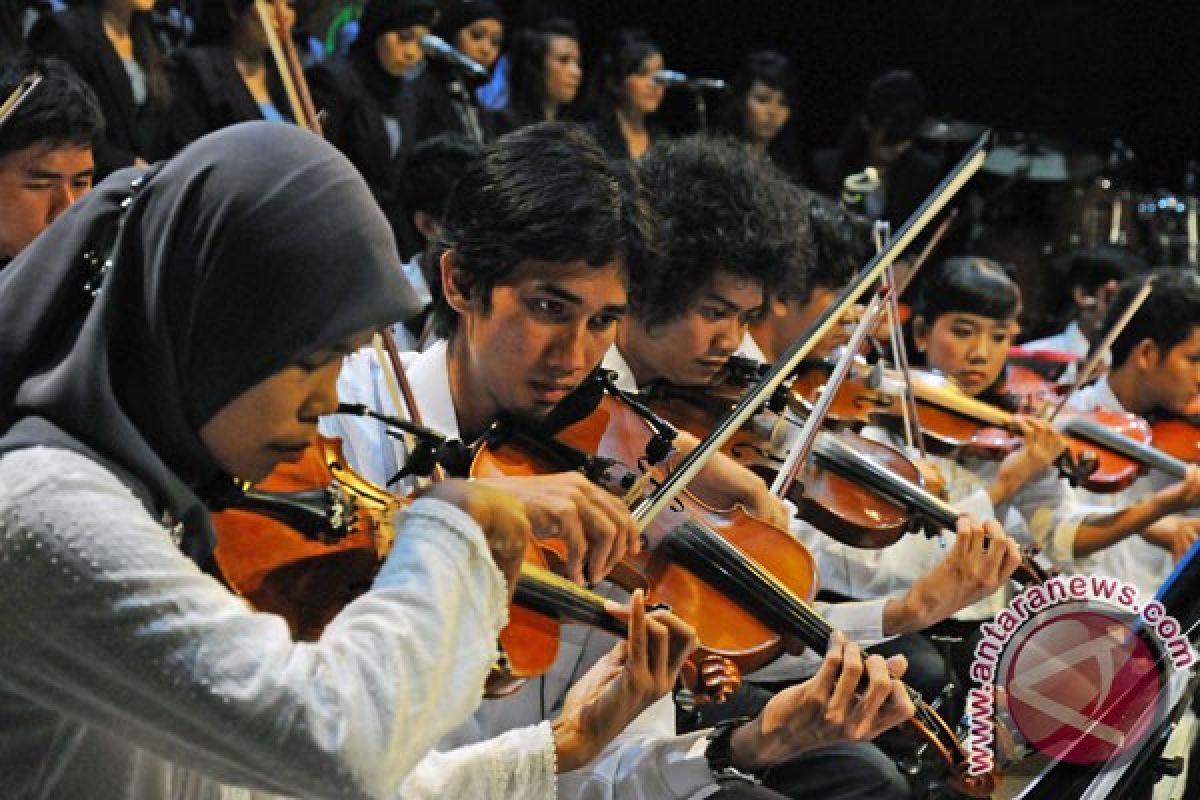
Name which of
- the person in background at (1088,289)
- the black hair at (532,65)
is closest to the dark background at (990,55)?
the black hair at (532,65)

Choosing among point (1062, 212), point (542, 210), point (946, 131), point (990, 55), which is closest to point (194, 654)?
point (542, 210)

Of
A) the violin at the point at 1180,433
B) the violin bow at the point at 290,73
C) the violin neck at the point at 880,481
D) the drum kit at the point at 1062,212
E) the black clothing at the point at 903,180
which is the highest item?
the violin bow at the point at 290,73

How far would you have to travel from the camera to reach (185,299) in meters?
1.16

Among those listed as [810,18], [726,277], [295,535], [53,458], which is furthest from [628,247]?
[810,18]

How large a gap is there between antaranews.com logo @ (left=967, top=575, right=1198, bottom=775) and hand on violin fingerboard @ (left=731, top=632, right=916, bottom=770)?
0.21m

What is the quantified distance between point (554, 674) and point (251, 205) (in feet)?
3.37

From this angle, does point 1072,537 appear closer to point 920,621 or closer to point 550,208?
point 920,621

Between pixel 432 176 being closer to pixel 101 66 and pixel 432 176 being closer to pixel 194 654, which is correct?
pixel 101 66

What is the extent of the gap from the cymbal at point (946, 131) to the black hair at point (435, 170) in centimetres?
318

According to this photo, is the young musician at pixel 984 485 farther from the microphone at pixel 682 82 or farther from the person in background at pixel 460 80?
the microphone at pixel 682 82

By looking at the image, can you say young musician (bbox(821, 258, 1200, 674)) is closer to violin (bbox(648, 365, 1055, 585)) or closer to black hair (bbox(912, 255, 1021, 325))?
black hair (bbox(912, 255, 1021, 325))

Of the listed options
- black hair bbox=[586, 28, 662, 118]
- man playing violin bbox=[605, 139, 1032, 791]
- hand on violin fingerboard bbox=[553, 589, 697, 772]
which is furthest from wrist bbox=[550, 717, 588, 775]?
black hair bbox=[586, 28, 662, 118]

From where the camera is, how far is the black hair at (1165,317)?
422 centimetres

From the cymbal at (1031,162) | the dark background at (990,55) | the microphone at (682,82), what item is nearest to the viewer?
the microphone at (682,82)
